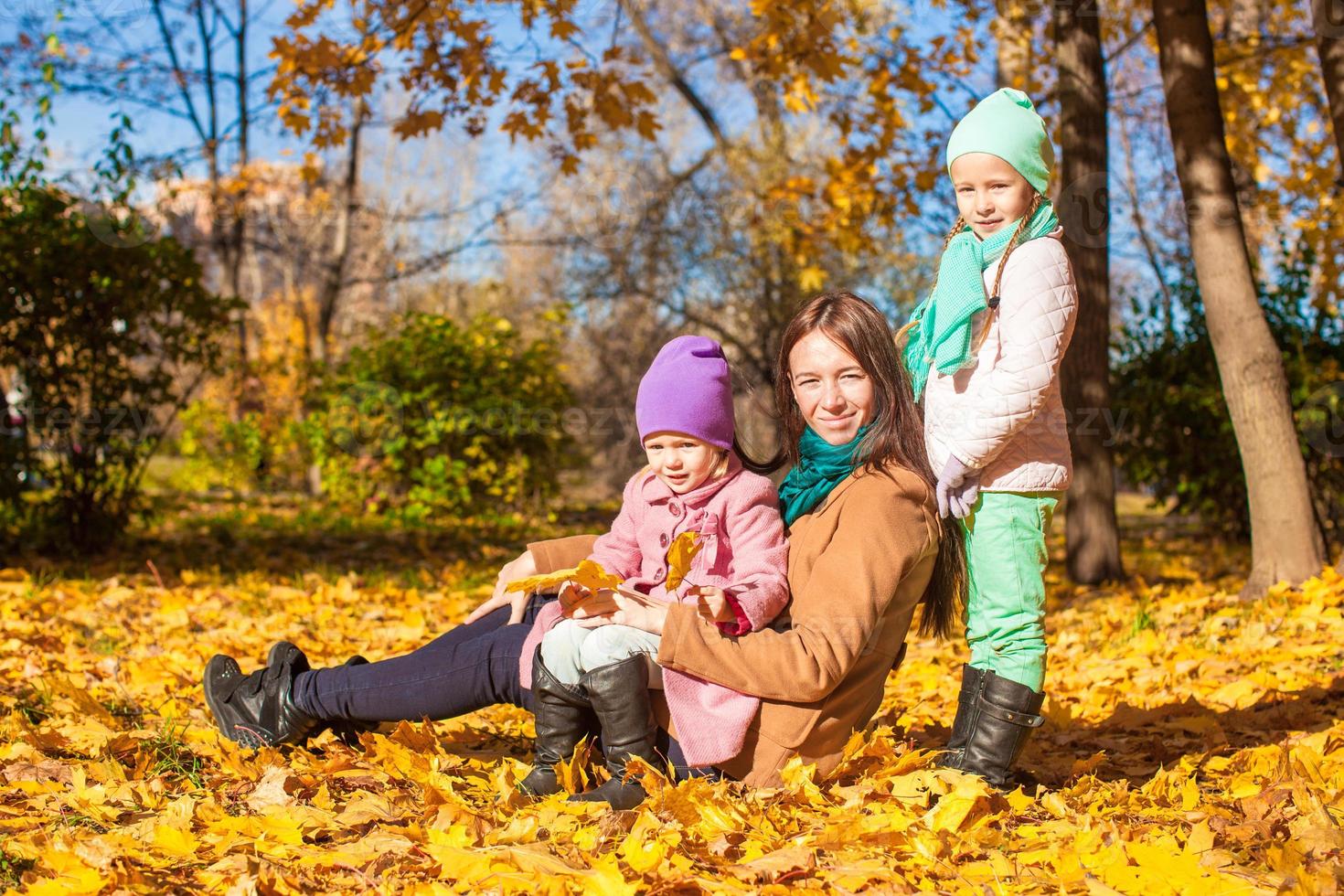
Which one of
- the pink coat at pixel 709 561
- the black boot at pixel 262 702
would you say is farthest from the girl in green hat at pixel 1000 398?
the black boot at pixel 262 702

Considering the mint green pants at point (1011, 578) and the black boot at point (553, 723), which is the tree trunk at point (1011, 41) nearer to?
the mint green pants at point (1011, 578)

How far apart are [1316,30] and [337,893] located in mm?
5541

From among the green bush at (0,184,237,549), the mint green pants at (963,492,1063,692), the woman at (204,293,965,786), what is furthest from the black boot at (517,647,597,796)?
the green bush at (0,184,237,549)

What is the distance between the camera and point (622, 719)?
237cm

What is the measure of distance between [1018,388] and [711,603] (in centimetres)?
77

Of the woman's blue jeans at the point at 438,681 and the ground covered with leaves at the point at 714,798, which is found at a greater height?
the woman's blue jeans at the point at 438,681

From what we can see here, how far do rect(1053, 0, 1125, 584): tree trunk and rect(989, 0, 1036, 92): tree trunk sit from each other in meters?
1.24

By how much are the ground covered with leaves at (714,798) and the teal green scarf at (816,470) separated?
0.53 metres

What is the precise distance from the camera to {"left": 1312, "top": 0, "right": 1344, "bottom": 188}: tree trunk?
5223 mm

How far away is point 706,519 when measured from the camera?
8.15 ft

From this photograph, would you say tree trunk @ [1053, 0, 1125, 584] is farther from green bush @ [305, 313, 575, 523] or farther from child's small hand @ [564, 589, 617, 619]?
green bush @ [305, 313, 575, 523]

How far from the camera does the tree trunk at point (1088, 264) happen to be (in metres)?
6.38

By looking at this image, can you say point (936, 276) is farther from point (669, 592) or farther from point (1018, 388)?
point (669, 592)

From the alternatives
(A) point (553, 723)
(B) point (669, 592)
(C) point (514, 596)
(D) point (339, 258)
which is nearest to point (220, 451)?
(D) point (339, 258)
